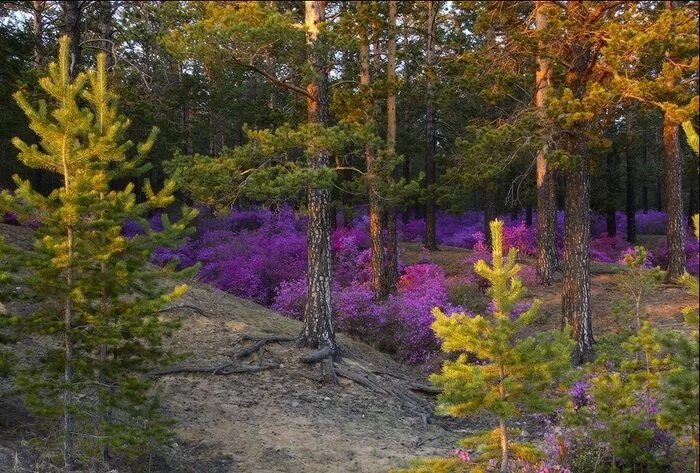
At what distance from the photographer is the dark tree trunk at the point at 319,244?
11266 millimetres

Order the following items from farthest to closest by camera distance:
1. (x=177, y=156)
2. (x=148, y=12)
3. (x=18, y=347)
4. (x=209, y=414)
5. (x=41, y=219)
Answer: (x=148, y=12) < (x=177, y=156) < (x=18, y=347) < (x=209, y=414) < (x=41, y=219)

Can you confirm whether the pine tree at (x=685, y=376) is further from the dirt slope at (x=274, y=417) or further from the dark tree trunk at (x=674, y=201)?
the dark tree trunk at (x=674, y=201)

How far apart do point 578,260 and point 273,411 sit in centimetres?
628

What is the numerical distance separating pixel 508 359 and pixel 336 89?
1110cm

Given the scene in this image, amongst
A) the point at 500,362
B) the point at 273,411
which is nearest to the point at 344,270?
the point at 273,411

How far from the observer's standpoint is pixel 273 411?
9.33 meters

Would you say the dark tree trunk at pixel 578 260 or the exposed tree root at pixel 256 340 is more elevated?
the dark tree trunk at pixel 578 260

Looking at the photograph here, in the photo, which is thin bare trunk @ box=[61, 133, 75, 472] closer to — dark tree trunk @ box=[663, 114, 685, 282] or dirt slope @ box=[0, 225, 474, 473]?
dirt slope @ box=[0, 225, 474, 473]

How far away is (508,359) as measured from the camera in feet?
17.2

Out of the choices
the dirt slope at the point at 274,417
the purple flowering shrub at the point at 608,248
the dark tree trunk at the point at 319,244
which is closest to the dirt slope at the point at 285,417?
the dirt slope at the point at 274,417

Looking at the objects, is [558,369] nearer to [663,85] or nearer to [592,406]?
[592,406]

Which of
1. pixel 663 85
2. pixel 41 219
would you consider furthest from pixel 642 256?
pixel 41 219

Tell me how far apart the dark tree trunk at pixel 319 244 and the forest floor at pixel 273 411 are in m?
0.49

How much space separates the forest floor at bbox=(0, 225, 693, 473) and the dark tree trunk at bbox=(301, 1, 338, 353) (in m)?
0.49
